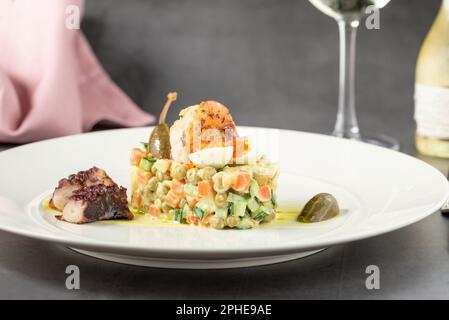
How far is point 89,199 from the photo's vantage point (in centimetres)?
196

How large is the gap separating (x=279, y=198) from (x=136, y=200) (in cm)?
34

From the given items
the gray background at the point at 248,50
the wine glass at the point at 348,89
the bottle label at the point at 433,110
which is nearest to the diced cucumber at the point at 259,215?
the bottle label at the point at 433,110

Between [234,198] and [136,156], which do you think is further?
[136,156]

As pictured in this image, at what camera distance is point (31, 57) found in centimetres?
317

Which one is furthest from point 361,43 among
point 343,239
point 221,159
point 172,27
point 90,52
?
point 343,239

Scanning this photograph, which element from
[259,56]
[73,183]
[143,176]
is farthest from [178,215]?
[259,56]

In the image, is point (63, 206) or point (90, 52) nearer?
point (63, 206)

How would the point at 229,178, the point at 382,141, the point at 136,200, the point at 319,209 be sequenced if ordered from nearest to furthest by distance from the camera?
the point at 229,178
the point at 319,209
the point at 136,200
the point at 382,141

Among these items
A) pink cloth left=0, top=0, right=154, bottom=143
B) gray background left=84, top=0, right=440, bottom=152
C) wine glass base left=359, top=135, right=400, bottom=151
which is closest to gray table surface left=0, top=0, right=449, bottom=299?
gray background left=84, top=0, right=440, bottom=152

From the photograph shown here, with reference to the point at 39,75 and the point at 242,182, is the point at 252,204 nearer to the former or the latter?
the point at 242,182

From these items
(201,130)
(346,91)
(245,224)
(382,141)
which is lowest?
(245,224)
